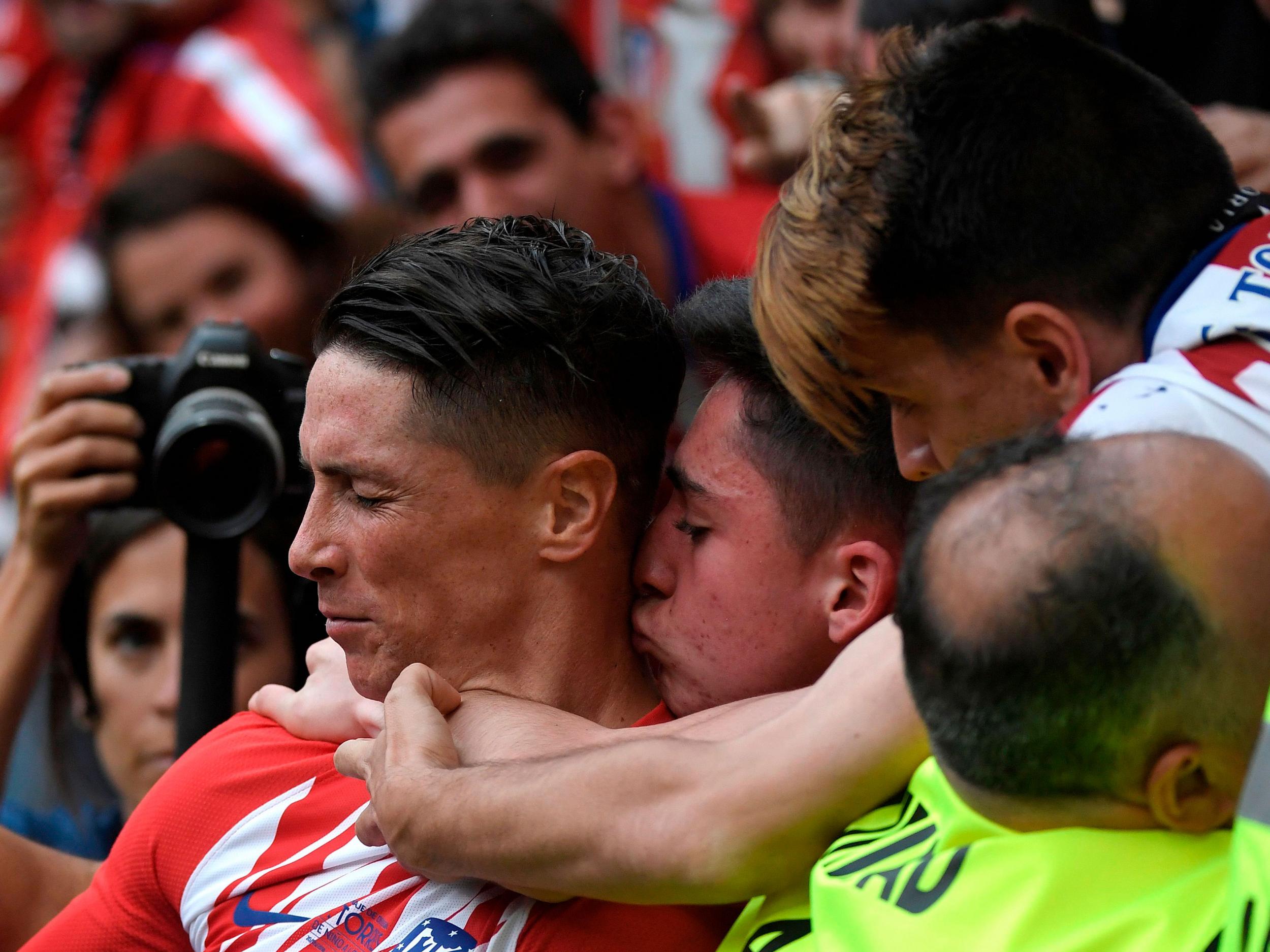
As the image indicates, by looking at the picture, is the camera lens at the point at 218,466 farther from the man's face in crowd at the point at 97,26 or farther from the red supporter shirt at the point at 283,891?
the man's face in crowd at the point at 97,26

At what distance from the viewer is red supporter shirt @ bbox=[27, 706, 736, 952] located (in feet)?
5.33

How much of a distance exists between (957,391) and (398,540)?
2.15 ft

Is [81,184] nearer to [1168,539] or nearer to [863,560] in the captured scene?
[863,560]

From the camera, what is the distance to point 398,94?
375 centimetres

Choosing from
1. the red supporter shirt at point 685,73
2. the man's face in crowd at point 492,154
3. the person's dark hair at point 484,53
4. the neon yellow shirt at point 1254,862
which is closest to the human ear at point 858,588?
the neon yellow shirt at point 1254,862

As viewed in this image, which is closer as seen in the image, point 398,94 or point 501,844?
point 501,844

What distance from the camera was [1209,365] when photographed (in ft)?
4.32

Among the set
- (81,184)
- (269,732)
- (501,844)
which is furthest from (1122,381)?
(81,184)

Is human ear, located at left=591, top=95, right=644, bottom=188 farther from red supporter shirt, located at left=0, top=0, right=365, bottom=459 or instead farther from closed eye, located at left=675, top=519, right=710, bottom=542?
closed eye, located at left=675, top=519, right=710, bottom=542

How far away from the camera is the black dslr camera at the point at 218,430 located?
228 centimetres

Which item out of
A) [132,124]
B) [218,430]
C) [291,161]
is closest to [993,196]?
[218,430]

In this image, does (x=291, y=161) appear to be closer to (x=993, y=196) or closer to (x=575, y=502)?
(x=575, y=502)

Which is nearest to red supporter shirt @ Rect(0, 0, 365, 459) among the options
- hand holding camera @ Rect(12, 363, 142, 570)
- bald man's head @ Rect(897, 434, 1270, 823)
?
hand holding camera @ Rect(12, 363, 142, 570)

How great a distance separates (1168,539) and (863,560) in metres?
0.63
